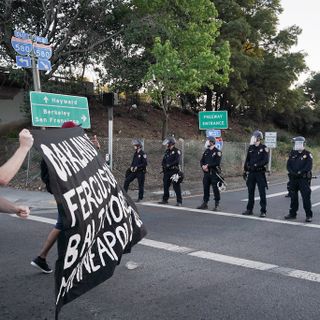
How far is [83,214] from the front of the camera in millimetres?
3150

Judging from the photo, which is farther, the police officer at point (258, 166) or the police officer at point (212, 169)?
the police officer at point (212, 169)

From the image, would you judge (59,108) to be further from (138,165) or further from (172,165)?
(172,165)

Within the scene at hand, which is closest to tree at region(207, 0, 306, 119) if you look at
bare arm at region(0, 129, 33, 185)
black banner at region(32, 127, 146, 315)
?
→ black banner at region(32, 127, 146, 315)

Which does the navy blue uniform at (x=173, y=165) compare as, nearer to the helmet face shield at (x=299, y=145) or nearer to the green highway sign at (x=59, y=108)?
the green highway sign at (x=59, y=108)

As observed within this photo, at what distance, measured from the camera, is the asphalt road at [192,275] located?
13.5ft

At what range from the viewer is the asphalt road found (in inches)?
162

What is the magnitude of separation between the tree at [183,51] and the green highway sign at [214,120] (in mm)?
1764

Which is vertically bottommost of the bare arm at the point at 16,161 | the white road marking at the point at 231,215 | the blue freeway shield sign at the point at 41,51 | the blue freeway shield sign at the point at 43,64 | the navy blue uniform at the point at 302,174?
the white road marking at the point at 231,215

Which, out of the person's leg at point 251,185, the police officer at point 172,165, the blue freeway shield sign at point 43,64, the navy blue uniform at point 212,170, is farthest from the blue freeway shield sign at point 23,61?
the person's leg at point 251,185

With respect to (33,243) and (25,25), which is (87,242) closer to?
(33,243)

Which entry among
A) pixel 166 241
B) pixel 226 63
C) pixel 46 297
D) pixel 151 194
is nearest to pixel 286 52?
pixel 226 63

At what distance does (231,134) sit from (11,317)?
28.7 m

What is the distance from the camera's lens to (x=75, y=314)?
3996mm

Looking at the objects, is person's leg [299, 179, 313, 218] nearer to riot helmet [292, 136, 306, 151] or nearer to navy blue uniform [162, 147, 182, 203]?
riot helmet [292, 136, 306, 151]
